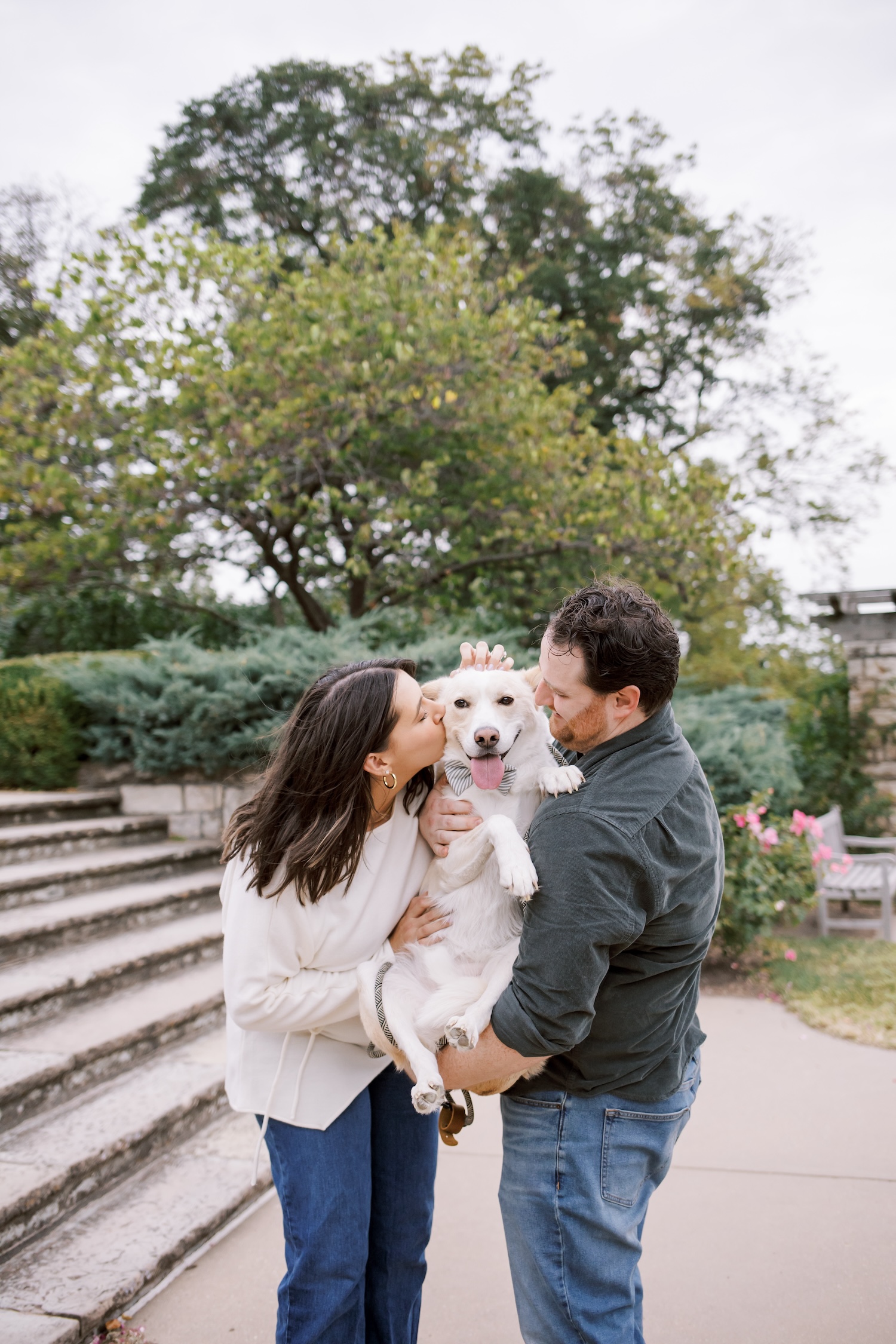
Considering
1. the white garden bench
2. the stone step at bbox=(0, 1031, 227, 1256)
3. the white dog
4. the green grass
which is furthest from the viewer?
the white garden bench

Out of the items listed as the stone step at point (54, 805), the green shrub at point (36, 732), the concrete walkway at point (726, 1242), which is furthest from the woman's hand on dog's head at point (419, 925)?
the green shrub at point (36, 732)

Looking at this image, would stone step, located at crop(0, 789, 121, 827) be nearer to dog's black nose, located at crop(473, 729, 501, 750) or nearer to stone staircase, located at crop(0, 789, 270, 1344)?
stone staircase, located at crop(0, 789, 270, 1344)

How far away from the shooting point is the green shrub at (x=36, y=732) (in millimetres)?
6465

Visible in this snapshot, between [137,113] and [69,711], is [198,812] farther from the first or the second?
[137,113]

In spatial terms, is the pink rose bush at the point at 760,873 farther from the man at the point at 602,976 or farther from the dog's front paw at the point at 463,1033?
the dog's front paw at the point at 463,1033

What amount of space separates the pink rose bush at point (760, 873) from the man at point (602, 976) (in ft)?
13.6

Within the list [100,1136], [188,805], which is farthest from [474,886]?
[188,805]

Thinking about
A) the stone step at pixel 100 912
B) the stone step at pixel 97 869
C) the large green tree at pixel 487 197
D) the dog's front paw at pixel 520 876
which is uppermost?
the large green tree at pixel 487 197

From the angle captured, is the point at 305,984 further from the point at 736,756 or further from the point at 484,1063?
the point at 736,756

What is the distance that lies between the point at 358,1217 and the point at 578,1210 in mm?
489

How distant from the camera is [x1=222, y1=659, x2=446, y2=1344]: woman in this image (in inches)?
68.7

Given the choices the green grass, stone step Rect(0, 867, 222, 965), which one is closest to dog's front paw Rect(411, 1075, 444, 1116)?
stone step Rect(0, 867, 222, 965)

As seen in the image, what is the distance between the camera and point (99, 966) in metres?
4.08

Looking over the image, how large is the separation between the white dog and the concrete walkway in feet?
4.82
